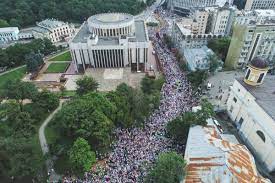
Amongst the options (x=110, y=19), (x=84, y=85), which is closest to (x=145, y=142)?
(x=84, y=85)

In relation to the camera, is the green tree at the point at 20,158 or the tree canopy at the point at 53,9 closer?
the green tree at the point at 20,158

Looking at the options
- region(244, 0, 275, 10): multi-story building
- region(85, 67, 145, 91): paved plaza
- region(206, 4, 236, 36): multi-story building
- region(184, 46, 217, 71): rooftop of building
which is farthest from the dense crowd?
region(244, 0, 275, 10): multi-story building

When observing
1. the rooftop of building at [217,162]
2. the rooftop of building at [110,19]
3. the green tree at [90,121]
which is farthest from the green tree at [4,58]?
the rooftop of building at [217,162]

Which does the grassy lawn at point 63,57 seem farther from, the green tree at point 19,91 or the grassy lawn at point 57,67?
the green tree at point 19,91

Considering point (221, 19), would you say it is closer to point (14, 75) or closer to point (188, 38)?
point (188, 38)

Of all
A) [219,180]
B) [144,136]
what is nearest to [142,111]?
[144,136]

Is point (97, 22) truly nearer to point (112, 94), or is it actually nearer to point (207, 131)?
point (112, 94)

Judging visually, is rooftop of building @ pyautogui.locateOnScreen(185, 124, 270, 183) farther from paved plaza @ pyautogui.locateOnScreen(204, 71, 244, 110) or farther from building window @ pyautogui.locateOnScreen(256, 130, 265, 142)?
paved plaza @ pyautogui.locateOnScreen(204, 71, 244, 110)

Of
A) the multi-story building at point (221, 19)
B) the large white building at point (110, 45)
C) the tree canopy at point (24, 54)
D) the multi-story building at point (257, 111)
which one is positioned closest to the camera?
the multi-story building at point (257, 111)
